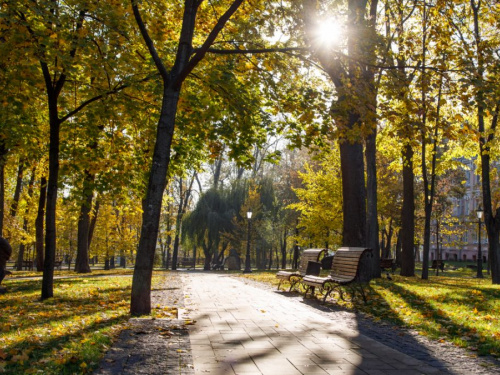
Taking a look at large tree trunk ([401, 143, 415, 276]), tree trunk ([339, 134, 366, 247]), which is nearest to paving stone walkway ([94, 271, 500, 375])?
tree trunk ([339, 134, 366, 247])

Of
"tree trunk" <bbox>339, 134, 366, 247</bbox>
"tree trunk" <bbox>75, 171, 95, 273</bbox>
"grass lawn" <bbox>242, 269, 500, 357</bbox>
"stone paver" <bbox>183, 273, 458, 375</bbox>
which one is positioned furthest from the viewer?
"tree trunk" <bbox>75, 171, 95, 273</bbox>

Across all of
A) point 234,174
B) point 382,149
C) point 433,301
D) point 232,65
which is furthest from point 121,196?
point 234,174

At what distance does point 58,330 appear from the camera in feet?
20.5

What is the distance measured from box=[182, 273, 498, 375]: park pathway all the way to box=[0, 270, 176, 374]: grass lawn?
1048mm

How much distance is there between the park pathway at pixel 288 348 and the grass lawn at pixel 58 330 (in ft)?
3.44

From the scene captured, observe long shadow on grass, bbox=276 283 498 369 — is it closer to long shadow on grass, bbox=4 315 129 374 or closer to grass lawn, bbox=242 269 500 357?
grass lawn, bbox=242 269 500 357

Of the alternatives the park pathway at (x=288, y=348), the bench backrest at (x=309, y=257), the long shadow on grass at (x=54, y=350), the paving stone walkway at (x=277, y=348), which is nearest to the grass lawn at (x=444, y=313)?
the paving stone walkway at (x=277, y=348)

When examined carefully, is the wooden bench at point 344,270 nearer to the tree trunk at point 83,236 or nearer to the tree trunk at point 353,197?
the tree trunk at point 353,197

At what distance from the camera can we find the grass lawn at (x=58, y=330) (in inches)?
176

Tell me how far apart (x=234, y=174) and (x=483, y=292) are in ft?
126

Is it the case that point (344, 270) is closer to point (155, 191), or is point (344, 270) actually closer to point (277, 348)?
point (155, 191)

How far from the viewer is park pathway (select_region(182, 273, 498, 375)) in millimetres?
4570

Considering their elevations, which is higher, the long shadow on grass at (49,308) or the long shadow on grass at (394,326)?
the long shadow on grass at (394,326)

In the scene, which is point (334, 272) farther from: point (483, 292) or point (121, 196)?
point (121, 196)
